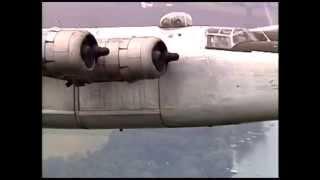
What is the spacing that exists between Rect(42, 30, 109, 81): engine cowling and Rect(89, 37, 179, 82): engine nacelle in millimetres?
139

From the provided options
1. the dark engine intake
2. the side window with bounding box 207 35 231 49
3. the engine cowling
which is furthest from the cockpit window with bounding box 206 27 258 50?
the engine cowling

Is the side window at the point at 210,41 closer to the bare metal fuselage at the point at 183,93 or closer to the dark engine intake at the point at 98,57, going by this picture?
the bare metal fuselage at the point at 183,93

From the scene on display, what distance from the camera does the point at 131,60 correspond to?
20.5 ft

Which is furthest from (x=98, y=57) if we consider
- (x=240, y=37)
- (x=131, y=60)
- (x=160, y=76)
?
(x=240, y=37)

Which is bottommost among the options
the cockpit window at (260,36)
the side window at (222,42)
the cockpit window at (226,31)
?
the side window at (222,42)

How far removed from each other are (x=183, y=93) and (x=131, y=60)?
0.99 meters

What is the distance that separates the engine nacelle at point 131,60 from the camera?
6.25 meters

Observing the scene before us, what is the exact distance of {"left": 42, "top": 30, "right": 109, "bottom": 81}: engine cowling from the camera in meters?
6.05

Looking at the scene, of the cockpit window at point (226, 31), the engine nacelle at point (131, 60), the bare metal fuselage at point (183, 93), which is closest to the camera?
the engine nacelle at point (131, 60)

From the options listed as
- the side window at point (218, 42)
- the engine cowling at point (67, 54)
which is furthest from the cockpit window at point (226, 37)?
the engine cowling at point (67, 54)

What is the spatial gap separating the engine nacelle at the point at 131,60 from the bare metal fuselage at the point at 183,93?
0.99 ft

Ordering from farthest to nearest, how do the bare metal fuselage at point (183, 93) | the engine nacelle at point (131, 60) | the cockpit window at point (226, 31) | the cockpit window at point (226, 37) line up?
the cockpit window at point (226, 31), the cockpit window at point (226, 37), the bare metal fuselage at point (183, 93), the engine nacelle at point (131, 60)

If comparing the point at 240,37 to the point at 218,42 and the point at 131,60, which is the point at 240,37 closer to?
the point at 218,42

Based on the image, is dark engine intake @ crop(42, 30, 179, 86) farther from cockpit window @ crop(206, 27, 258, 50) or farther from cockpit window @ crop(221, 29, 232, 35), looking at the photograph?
cockpit window @ crop(221, 29, 232, 35)
